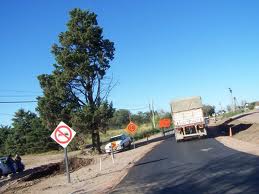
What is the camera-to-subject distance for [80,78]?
44.2 metres

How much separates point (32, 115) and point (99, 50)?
34981 millimetres

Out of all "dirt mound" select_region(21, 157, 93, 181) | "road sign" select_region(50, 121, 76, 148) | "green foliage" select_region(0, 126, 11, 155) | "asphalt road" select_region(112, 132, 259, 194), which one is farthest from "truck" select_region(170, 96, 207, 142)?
"green foliage" select_region(0, 126, 11, 155)

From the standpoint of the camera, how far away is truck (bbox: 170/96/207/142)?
3906 cm

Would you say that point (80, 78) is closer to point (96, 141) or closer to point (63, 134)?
point (96, 141)

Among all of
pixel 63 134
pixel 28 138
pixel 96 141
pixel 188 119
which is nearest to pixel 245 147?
pixel 63 134

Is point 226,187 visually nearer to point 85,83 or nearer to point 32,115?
point 85,83

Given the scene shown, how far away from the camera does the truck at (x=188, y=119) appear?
3906 cm

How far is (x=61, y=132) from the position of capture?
731 inches

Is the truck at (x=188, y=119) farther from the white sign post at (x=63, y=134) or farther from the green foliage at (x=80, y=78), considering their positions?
the white sign post at (x=63, y=134)

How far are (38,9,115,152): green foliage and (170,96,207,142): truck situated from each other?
276 inches

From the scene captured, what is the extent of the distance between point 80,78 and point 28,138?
90.9 feet

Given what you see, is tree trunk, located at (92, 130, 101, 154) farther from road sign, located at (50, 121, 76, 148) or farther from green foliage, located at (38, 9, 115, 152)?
road sign, located at (50, 121, 76, 148)

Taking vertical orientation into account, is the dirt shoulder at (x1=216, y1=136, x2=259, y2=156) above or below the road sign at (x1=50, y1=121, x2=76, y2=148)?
below

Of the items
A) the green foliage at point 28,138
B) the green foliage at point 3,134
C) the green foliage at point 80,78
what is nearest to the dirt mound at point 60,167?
the green foliage at point 80,78
